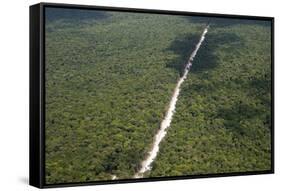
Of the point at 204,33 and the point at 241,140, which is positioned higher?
the point at 204,33

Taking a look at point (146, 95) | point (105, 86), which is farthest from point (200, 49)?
point (105, 86)

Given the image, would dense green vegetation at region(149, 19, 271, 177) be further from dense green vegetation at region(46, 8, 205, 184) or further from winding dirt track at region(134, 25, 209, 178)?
dense green vegetation at region(46, 8, 205, 184)

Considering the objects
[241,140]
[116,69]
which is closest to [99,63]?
[116,69]

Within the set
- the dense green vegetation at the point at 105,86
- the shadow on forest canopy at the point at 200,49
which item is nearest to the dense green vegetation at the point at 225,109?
the shadow on forest canopy at the point at 200,49

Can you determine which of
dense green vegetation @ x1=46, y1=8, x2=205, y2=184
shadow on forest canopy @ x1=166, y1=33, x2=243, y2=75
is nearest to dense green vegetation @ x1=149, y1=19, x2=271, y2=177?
shadow on forest canopy @ x1=166, y1=33, x2=243, y2=75

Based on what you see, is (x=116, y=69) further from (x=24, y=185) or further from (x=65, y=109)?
(x=24, y=185)

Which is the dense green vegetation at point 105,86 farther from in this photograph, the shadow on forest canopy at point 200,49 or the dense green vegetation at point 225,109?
the dense green vegetation at point 225,109
